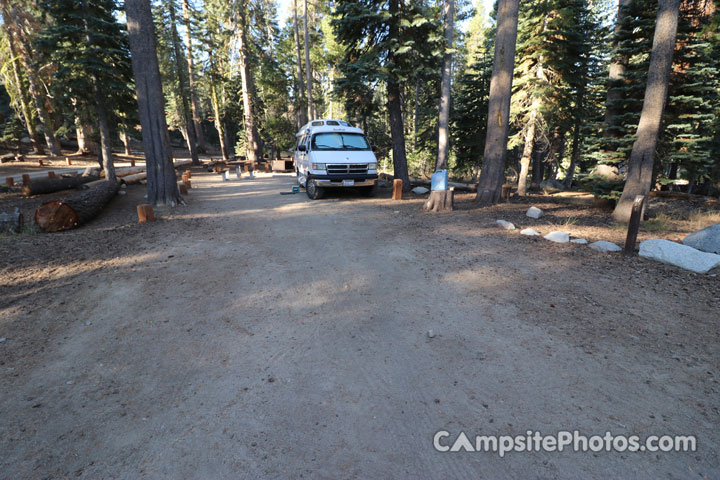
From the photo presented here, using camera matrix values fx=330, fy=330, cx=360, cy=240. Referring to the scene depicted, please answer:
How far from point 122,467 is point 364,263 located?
4.44m

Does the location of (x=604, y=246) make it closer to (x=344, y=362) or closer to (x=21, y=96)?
(x=344, y=362)

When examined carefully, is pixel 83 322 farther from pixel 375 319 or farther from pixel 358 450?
pixel 358 450

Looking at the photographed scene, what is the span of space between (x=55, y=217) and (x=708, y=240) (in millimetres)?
14068

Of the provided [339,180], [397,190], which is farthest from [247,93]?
[397,190]

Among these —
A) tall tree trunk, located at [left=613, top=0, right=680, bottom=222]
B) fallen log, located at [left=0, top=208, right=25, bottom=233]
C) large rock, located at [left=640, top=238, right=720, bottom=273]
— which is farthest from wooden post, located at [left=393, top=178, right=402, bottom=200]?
fallen log, located at [left=0, top=208, right=25, bottom=233]

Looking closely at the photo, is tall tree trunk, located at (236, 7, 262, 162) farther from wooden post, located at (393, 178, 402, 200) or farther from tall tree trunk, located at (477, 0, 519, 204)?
tall tree trunk, located at (477, 0, 519, 204)

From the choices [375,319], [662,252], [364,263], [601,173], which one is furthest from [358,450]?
[601,173]

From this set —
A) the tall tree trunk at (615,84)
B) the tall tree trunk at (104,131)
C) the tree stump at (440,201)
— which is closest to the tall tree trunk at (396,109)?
the tree stump at (440,201)

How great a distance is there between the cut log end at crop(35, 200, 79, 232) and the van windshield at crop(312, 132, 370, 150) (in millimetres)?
7594

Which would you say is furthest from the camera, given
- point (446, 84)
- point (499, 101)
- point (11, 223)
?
point (446, 84)

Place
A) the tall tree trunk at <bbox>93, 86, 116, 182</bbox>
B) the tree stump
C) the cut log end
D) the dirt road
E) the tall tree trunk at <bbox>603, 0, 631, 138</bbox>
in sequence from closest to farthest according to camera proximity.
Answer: the dirt road
the cut log end
the tall tree trunk at <bbox>603, 0, 631, 138</bbox>
the tree stump
the tall tree trunk at <bbox>93, 86, 116, 182</bbox>

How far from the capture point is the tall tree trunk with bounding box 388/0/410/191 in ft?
43.6

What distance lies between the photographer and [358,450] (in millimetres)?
2443

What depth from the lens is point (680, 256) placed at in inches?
225
